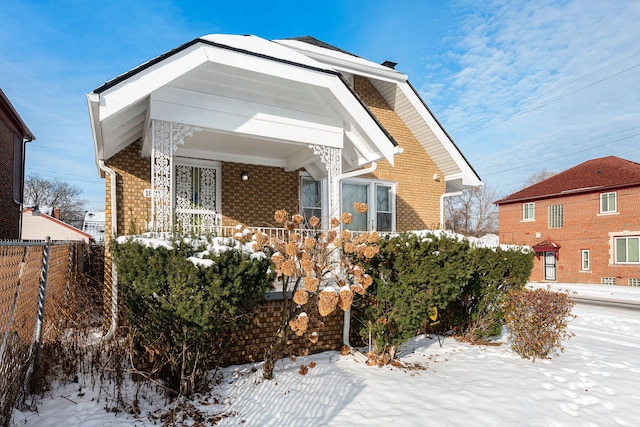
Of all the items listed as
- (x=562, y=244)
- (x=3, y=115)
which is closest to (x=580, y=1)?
(x=562, y=244)

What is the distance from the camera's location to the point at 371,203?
1011 cm

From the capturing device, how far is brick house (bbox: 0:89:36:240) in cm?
1323

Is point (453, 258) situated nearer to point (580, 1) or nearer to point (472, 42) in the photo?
point (472, 42)

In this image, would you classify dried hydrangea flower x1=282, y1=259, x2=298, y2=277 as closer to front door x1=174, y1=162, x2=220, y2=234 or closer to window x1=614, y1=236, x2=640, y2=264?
front door x1=174, y1=162, x2=220, y2=234

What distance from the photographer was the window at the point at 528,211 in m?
24.3

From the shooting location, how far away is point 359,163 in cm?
753

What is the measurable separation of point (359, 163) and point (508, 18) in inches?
261

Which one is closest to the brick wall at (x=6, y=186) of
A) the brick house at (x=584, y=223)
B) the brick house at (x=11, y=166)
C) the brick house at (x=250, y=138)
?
the brick house at (x=11, y=166)

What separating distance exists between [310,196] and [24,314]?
6275mm

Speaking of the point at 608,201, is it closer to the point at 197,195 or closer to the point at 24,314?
the point at 197,195

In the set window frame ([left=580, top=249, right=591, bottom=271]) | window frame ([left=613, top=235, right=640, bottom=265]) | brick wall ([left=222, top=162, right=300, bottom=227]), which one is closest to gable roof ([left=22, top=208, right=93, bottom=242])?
brick wall ([left=222, top=162, right=300, bottom=227])

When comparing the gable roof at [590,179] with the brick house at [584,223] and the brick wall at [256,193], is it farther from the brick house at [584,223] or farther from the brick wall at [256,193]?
the brick wall at [256,193]

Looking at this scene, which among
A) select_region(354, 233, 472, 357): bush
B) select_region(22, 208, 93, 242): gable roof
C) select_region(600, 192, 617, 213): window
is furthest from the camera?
select_region(22, 208, 93, 242): gable roof

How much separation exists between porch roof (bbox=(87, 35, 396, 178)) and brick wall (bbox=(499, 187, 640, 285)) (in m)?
17.6
